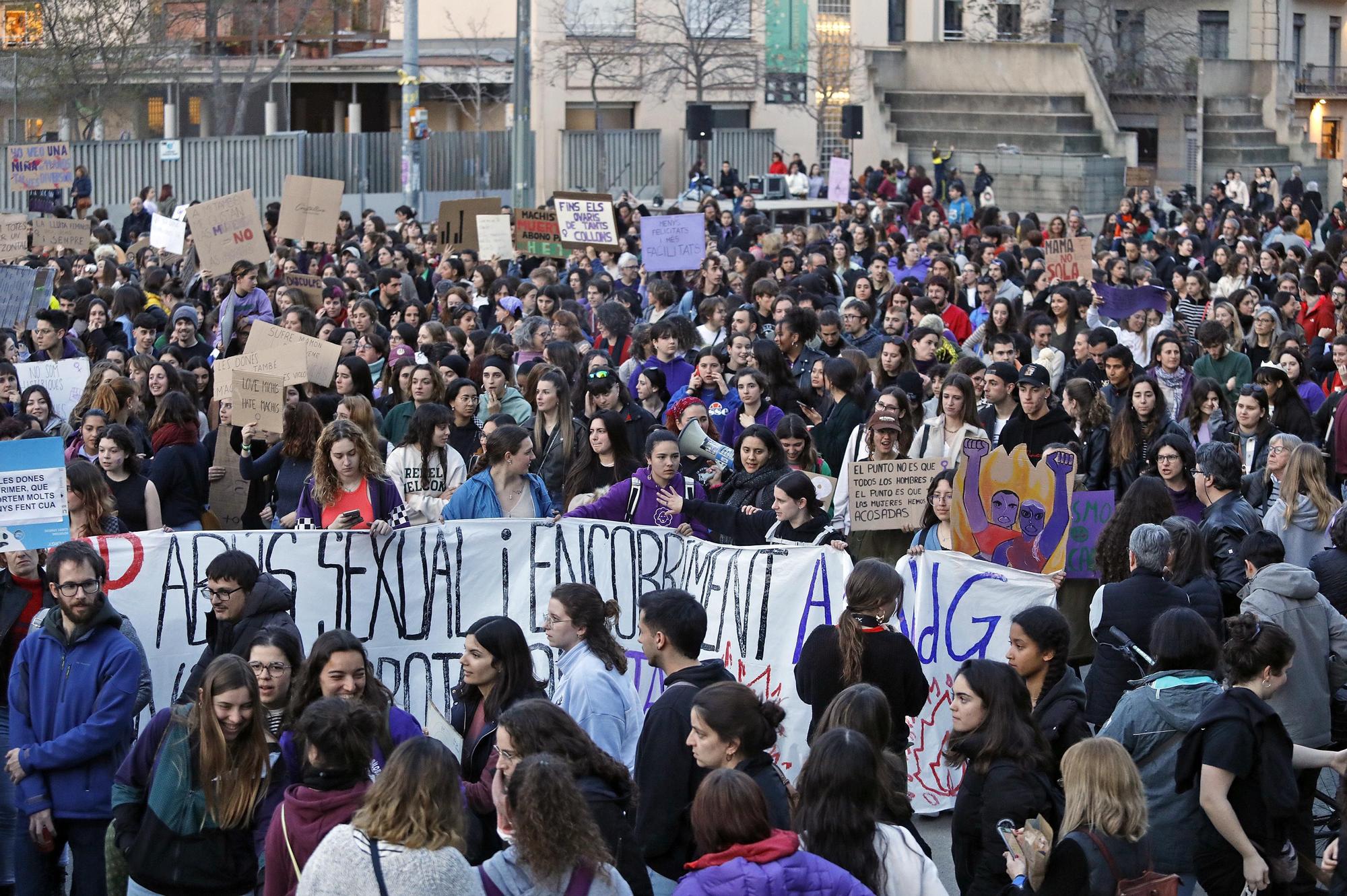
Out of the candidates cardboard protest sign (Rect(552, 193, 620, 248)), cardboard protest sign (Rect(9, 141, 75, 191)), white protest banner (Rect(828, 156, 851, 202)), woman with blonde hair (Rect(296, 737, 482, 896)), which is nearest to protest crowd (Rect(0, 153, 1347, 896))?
woman with blonde hair (Rect(296, 737, 482, 896))

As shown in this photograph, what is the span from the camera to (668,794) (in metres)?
5.26

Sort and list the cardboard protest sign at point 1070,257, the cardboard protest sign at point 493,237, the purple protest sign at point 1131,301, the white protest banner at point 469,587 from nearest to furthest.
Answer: the white protest banner at point 469,587 → the purple protest sign at point 1131,301 → the cardboard protest sign at point 1070,257 → the cardboard protest sign at point 493,237

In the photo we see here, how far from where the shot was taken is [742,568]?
7.82 meters

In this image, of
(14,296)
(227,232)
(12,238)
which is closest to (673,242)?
(227,232)

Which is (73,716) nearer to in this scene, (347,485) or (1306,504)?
(347,485)

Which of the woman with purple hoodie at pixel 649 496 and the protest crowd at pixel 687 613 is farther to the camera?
the woman with purple hoodie at pixel 649 496

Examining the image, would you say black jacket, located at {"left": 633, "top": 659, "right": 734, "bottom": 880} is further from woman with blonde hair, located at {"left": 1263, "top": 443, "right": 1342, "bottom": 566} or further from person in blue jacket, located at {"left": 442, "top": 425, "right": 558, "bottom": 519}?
woman with blonde hair, located at {"left": 1263, "top": 443, "right": 1342, "bottom": 566}

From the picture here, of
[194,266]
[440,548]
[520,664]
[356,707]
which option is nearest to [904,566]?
[440,548]

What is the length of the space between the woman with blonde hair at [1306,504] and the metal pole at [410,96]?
22137 mm

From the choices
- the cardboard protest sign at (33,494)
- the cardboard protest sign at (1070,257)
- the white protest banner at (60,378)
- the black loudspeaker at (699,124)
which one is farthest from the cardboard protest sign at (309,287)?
the black loudspeaker at (699,124)

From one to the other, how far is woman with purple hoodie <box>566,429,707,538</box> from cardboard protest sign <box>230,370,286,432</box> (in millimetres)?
2201

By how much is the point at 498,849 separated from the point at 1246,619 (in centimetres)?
252

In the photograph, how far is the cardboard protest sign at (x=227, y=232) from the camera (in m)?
15.5

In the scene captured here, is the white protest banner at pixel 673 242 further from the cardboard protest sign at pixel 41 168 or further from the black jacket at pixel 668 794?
the black jacket at pixel 668 794
